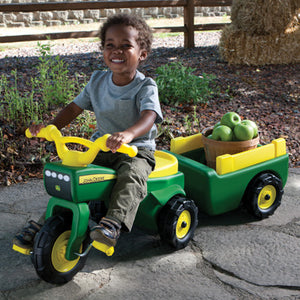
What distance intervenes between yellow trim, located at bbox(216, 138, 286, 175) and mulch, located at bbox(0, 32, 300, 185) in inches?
45.3

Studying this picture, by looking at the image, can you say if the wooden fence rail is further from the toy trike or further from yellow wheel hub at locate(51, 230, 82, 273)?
A: yellow wheel hub at locate(51, 230, 82, 273)

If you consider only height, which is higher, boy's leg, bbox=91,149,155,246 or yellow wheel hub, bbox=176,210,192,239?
boy's leg, bbox=91,149,155,246

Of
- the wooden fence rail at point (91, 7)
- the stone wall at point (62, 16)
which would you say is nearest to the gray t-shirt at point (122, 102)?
the wooden fence rail at point (91, 7)

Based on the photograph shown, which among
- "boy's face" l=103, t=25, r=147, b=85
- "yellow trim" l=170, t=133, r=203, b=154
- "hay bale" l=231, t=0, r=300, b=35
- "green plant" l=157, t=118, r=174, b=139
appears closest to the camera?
"boy's face" l=103, t=25, r=147, b=85

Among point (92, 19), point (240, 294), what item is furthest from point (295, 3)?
point (92, 19)

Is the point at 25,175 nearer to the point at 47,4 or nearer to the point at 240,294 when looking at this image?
the point at 240,294

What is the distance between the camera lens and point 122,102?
2.65 m

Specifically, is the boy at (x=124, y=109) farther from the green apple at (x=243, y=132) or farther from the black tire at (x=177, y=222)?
the green apple at (x=243, y=132)

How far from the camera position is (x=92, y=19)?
1460 centimetres

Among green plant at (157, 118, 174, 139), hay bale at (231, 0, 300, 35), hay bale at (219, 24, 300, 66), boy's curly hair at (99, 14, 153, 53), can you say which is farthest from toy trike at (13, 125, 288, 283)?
hay bale at (231, 0, 300, 35)

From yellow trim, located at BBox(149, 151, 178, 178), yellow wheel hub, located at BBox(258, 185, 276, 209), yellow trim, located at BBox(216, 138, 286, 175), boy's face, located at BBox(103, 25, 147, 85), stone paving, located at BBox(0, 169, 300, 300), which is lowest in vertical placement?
stone paving, located at BBox(0, 169, 300, 300)

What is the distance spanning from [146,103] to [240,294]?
1137mm

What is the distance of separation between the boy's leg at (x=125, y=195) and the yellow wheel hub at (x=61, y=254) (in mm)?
184

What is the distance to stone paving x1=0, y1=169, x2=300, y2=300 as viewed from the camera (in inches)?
90.0
